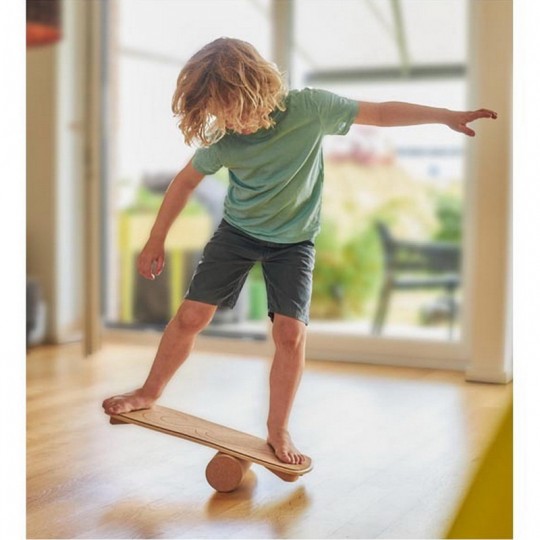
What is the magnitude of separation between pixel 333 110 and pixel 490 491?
105 centimetres

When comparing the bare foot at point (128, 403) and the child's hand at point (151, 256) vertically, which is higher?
the child's hand at point (151, 256)

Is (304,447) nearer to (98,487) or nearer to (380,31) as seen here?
(98,487)

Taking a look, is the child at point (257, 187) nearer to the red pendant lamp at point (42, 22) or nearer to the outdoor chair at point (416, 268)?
the outdoor chair at point (416, 268)

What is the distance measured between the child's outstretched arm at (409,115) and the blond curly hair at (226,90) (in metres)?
0.17

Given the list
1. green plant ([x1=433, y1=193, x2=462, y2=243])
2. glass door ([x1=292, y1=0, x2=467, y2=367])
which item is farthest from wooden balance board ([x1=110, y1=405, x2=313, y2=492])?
green plant ([x1=433, y1=193, x2=462, y2=243])

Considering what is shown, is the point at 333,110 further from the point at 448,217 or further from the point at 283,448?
the point at 448,217

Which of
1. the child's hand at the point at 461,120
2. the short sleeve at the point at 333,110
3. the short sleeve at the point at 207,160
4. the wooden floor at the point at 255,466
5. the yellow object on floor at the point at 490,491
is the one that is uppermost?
the short sleeve at the point at 333,110

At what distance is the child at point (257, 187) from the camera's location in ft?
5.45

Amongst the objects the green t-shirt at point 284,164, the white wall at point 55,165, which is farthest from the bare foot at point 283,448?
the white wall at point 55,165

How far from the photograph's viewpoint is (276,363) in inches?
72.1

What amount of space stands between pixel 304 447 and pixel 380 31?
177 centimetres

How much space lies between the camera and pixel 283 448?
71.5 inches
